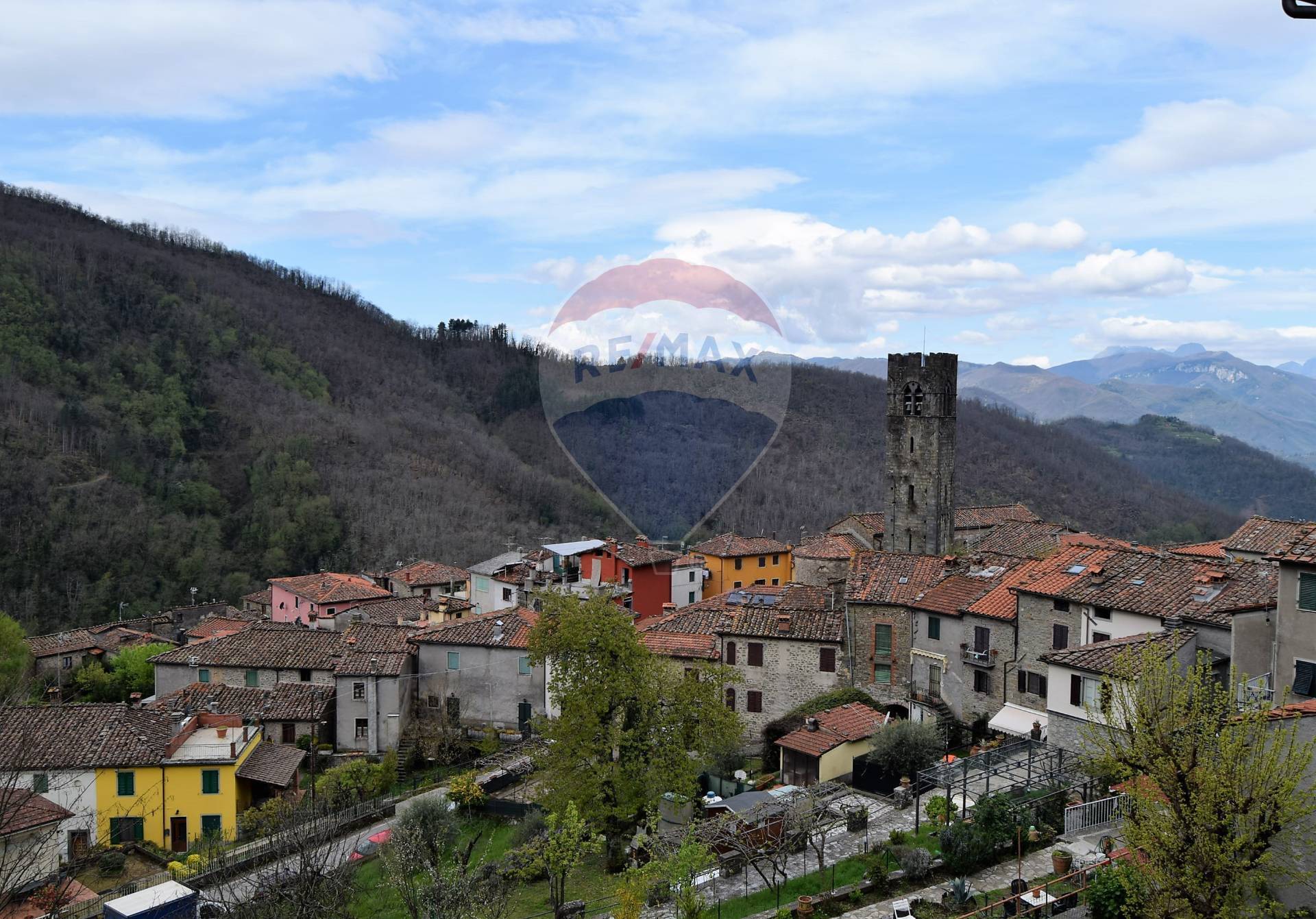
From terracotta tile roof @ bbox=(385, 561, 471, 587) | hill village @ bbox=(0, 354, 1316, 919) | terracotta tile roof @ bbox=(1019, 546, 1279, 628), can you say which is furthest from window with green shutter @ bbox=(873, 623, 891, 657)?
terracotta tile roof @ bbox=(385, 561, 471, 587)

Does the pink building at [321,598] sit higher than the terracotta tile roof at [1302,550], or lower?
lower

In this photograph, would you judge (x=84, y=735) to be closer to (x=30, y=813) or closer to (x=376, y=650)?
(x=30, y=813)

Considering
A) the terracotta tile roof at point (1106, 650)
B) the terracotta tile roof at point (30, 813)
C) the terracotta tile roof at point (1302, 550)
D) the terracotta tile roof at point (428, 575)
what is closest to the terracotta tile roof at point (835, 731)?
the terracotta tile roof at point (1106, 650)

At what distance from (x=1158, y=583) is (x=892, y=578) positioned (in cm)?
898

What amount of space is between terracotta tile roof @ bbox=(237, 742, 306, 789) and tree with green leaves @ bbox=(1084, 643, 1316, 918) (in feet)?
84.5

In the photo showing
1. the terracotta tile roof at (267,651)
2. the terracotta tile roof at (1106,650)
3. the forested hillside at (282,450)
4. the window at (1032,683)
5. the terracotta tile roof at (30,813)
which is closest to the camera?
the terracotta tile roof at (30,813)

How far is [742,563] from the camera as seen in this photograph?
5778 cm

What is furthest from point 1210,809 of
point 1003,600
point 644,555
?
point 644,555

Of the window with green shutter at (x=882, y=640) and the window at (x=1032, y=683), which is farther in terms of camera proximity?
the window with green shutter at (x=882, y=640)

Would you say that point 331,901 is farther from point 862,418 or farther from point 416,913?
point 862,418

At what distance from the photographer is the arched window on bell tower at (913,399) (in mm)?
57344

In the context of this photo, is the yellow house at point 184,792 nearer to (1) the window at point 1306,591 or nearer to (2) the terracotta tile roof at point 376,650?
(2) the terracotta tile roof at point 376,650

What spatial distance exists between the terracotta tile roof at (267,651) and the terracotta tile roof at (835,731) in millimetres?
20259

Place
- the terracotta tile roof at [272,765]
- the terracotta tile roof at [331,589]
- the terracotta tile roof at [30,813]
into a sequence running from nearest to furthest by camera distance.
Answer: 1. the terracotta tile roof at [30,813]
2. the terracotta tile roof at [272,765]
3. the terracotta tile roof at [331,589]
